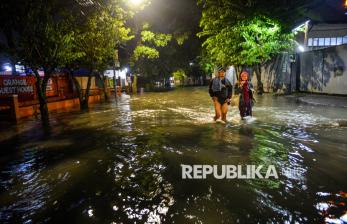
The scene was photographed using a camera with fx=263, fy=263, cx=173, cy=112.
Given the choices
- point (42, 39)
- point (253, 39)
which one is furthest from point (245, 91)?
point (253, 39)

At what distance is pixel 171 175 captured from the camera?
5176 mm

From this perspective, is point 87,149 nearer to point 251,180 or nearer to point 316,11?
point 251,180

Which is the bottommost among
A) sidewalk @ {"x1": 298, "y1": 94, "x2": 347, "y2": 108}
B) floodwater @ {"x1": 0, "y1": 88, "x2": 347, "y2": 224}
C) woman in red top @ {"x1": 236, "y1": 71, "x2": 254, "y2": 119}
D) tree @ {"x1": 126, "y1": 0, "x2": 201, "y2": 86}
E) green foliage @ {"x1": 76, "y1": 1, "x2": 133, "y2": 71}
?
floodwater @ {"x1": 0, "y1": 88, "x2": 347, "y2": 224}

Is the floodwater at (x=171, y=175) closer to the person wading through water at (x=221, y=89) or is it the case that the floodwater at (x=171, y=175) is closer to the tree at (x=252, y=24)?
the person wading through water at (x=221, y=89)

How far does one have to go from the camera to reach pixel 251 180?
4844mm

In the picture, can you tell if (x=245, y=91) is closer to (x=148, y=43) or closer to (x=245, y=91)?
(x=245, y=91)

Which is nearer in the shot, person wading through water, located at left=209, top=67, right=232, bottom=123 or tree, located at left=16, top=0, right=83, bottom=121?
person wading through water, located at left=209, top=67, right=232, bottom=123

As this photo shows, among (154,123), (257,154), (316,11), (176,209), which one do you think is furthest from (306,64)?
(176,209)

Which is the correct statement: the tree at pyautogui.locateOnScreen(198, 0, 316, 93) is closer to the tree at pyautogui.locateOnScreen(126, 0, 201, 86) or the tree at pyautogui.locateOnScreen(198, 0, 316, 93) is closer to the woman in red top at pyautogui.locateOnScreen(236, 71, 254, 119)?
the tree at pyautogui.locateOnScreen(126, 0, 201, 86)

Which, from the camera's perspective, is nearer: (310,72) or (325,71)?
(325,71)

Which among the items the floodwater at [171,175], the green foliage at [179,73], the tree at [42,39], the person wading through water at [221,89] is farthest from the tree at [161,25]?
the floodwater at [171,175]

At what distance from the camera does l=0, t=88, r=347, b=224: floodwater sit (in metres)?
3.78

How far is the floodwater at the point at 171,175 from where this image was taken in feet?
12.4

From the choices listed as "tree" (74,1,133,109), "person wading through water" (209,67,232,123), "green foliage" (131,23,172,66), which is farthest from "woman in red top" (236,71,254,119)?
"green foliage" (131,23,172,66)
